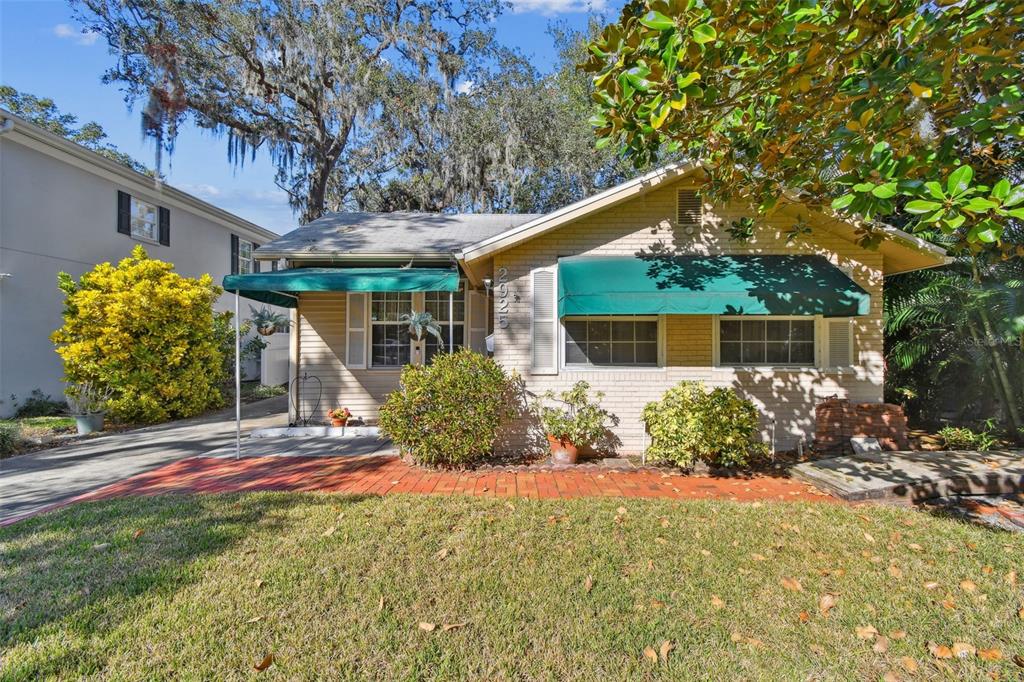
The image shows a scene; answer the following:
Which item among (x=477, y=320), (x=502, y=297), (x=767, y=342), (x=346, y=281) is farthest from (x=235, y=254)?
(x=767, y=342)

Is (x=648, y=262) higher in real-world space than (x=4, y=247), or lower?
lower

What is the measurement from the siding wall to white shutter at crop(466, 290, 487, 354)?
2492mm

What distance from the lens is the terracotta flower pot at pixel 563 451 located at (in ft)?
23.6

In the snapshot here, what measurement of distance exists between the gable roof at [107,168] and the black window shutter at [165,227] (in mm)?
345

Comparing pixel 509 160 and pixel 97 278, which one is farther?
pixel 509 160

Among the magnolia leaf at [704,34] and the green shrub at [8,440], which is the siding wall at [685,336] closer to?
the magnolia leaf at [704,34]

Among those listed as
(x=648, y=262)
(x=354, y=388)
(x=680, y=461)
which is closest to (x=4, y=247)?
(x=354, y=388)

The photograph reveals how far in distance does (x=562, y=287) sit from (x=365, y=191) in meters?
17.9

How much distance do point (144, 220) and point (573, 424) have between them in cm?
1583

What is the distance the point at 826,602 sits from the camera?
356cm

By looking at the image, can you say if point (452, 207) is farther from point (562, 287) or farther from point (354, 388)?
point (562, 287)

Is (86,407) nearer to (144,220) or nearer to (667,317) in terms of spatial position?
(144,220)

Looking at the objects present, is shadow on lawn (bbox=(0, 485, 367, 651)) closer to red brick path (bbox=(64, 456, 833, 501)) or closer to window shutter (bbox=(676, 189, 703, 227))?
red brick path (bbox=(64, 456, 833, 501))

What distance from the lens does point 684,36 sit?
4.00m
